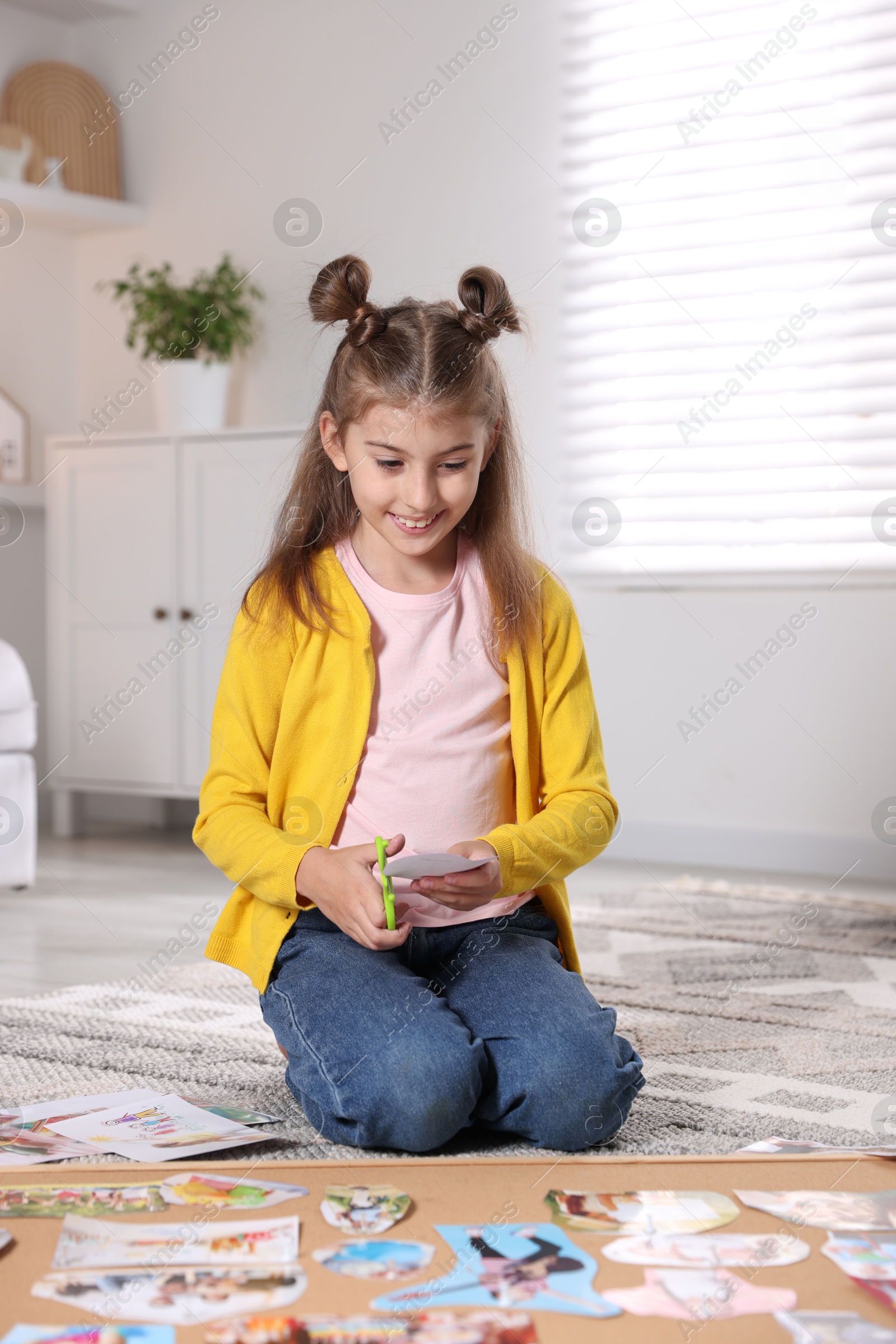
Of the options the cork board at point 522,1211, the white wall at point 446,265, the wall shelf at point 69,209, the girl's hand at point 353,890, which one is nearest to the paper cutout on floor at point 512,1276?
the cork board at point 522,1211

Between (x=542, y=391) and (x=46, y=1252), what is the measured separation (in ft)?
7.64

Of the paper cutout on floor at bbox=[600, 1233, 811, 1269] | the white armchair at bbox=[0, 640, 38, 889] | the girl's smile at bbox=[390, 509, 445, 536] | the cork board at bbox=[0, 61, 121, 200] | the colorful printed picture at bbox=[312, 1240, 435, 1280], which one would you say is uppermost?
the cork board at bbox=[0, 61, 121, 200]

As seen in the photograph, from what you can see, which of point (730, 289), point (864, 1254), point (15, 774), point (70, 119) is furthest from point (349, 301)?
point (70, 119)

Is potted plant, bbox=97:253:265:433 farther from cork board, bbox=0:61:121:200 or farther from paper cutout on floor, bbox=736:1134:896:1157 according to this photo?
paper cutout on floor, bbox=736:1134:896:1157

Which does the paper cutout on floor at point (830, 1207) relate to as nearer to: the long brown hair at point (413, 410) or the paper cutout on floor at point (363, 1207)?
the paper cutout on floor at point (363, 1207)

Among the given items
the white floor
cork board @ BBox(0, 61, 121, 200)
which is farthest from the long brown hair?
cork board @ BBox(0, 61, 121, 200)

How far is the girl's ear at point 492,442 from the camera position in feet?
4.11

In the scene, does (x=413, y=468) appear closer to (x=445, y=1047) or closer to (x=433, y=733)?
(x=433, y=733)

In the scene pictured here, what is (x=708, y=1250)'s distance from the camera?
893 mm

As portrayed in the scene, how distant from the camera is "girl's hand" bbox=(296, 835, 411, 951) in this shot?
1098mm

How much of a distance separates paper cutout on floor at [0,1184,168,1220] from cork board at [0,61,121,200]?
3028 millimetres

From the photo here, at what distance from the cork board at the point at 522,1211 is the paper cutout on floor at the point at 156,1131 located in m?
0.05

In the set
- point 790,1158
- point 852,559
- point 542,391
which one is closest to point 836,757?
point 852,559

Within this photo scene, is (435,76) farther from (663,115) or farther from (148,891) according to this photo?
(148,891)
